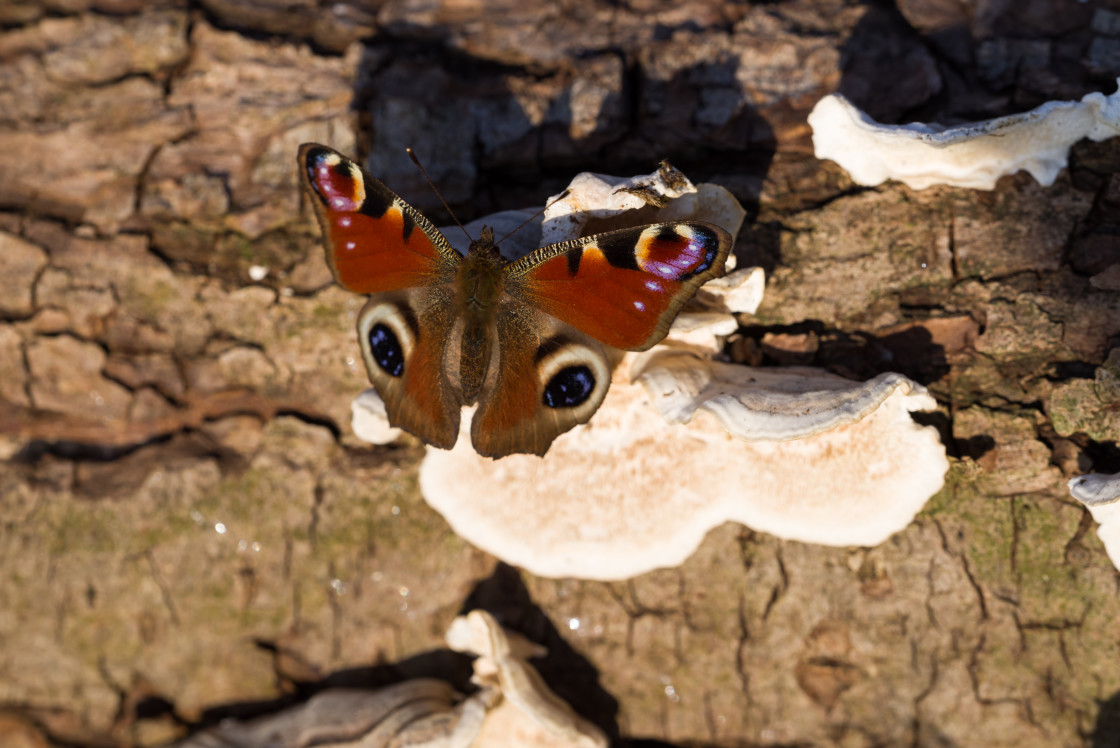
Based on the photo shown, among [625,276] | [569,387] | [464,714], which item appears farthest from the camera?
A: [464,714]

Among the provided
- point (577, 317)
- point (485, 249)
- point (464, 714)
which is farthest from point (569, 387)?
point (464, 714)

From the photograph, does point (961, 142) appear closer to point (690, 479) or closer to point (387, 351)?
point (690, 479)

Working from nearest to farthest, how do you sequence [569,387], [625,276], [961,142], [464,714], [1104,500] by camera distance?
1. [1104,500]
2. [625,276]
3. [569,387]
4. [961,142]
5. [464,714]

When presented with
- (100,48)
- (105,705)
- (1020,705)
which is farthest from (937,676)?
(100,48)

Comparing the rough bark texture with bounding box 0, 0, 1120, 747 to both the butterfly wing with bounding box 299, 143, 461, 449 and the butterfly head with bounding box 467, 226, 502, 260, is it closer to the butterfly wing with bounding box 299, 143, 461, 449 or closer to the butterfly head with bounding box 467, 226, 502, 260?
the butterfly wing with bounding box 299, 143, 461, 449

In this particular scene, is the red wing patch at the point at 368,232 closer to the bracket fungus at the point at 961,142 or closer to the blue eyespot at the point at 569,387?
the blue eyespot at the point at 569,387

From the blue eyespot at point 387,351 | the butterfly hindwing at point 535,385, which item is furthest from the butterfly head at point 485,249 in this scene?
the blue eyespot at point 387,351
